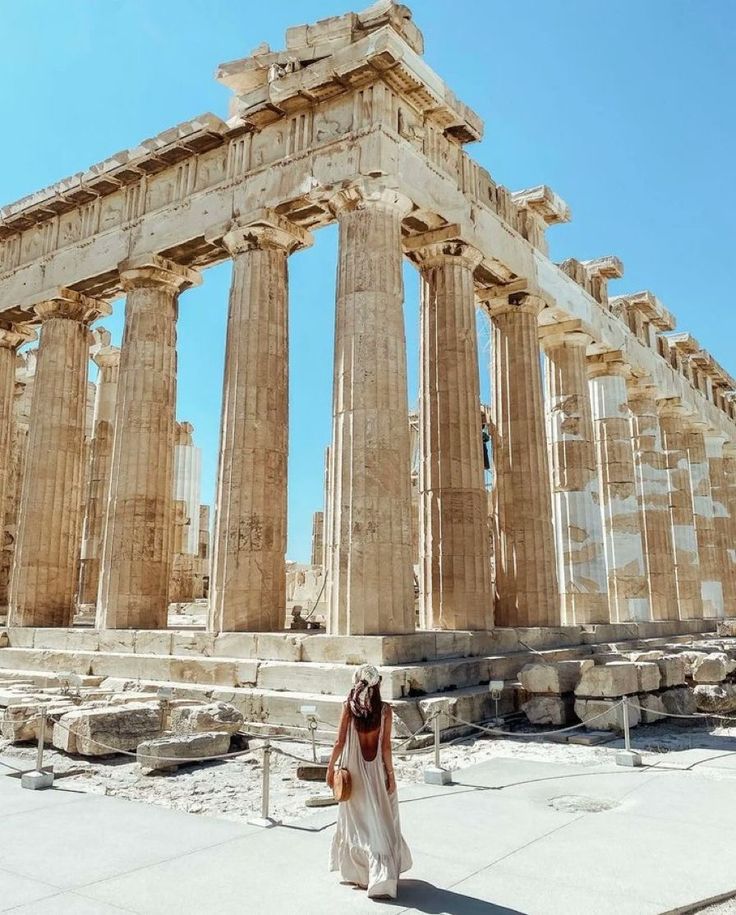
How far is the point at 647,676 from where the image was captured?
478 inches

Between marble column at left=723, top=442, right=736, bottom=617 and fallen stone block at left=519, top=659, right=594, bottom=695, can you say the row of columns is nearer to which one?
fallen stone block at left=519, top=659, right=594, bottom=695

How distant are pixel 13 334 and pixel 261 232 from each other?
951 centimetres

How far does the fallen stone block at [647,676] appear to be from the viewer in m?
12.0

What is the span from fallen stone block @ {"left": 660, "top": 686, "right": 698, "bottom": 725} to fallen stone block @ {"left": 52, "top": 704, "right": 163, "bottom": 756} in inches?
313

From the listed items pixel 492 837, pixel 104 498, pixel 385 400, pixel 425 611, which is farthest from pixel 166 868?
pixel 104 498

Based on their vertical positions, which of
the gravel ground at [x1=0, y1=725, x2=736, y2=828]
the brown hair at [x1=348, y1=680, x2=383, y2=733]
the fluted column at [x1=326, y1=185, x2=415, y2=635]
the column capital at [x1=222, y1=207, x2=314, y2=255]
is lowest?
the gravel ground at [x1=0, y1=725, x2=736, y2=828]

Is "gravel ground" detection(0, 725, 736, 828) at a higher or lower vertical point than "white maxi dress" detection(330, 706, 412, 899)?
lower

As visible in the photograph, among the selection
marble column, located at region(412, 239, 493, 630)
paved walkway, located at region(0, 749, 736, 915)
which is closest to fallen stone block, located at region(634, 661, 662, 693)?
marble column, located at region(412, 239, 493, 630)

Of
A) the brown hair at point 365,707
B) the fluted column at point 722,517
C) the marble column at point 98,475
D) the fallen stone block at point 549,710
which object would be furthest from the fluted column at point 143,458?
the fluted column at point 722,517

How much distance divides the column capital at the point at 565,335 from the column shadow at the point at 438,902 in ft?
56.4

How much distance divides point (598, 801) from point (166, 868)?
420 cm

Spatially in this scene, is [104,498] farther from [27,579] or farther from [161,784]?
[161,784]

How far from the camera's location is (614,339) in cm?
2250

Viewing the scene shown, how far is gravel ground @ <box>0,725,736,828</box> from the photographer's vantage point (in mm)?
7734
